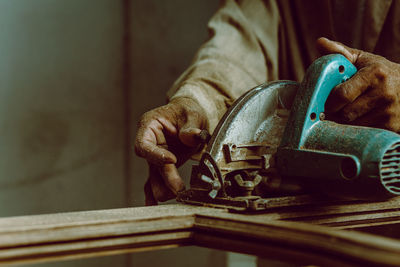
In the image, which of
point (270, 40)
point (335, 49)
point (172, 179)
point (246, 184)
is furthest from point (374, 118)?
point (270, 40)

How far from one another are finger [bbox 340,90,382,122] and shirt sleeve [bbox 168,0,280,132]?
1.47 feet

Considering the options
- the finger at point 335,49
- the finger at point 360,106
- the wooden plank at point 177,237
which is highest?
the finger at point 335,49

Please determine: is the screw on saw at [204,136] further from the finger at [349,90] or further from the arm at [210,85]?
the finger at [349,90]

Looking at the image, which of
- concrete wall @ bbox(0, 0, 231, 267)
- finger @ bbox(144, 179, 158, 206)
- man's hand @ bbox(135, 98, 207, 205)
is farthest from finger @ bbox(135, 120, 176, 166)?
concrete wall @ bbox(0, 0, 231, 267)

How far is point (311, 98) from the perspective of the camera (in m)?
1.15

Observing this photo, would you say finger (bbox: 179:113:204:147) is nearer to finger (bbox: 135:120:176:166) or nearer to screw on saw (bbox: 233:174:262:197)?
finger (bbox: 135:120:176:166)

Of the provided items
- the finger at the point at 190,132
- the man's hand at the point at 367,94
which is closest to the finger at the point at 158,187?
the finger at the point at 190,132

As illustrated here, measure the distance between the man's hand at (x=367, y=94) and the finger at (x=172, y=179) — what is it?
411 millimetres

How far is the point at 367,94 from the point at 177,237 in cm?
60

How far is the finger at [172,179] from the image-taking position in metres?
1.28

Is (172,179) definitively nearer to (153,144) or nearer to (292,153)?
(153,144)

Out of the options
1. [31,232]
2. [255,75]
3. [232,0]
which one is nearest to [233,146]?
[31,232]

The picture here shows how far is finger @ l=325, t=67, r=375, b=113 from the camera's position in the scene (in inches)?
46.4

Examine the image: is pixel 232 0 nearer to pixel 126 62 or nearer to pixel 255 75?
pixel 255 75
